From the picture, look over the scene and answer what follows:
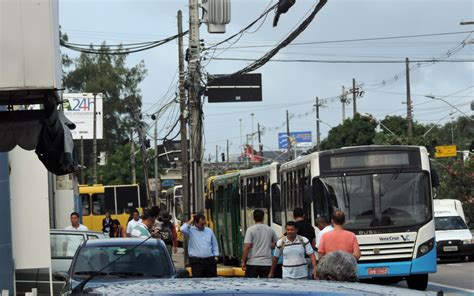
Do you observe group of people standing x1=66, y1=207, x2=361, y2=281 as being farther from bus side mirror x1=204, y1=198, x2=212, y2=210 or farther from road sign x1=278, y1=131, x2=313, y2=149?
road sign x1=278, y1=131, x2=313, y2=149

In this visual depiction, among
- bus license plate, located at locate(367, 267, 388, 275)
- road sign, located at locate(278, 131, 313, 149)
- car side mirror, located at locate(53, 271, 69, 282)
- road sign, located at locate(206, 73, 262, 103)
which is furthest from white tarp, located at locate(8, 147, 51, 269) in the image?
road sign, located at locate(278, 131, 313, 149)

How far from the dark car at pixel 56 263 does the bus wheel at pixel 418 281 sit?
700cm

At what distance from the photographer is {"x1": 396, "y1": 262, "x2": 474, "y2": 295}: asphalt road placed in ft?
60.7

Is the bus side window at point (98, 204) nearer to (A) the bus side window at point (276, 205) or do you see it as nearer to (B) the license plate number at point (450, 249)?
(B) the license plate number at point (450, 249)

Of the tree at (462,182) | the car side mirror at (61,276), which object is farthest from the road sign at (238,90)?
the tree at (462,182)

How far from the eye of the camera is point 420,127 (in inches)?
3305

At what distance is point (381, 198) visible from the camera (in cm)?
1894

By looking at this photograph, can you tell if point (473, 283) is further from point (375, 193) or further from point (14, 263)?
point (14, 263)

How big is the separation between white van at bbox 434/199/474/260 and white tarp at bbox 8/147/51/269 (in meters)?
17.8

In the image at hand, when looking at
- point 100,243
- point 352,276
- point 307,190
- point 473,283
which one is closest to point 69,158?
point 100,243

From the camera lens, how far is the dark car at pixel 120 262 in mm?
11977

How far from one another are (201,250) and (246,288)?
11329mm

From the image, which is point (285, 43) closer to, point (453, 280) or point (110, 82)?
point (453, 280)

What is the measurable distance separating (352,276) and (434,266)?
462 inches
